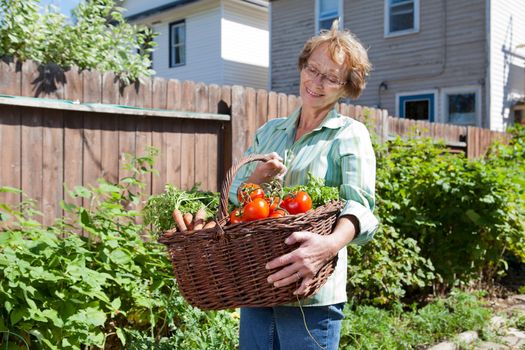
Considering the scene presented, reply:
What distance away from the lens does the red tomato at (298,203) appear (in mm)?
1837

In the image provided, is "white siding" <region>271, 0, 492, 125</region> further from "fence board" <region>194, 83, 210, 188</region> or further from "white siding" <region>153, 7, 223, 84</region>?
"fence board" <region>194, 83, 210, 188</region>

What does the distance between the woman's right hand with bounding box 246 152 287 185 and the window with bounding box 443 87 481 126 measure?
39.5ft

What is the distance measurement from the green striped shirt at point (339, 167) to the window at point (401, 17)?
12.8 metres

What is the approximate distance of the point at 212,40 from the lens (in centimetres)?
1700

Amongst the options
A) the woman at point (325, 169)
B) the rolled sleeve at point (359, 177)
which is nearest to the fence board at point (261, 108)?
the woman at point (325, 169)

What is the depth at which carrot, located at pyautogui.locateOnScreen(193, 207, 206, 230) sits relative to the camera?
1.91 metres

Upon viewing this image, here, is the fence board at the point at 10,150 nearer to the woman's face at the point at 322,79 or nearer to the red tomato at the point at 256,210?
the woman's face at the point at 322,79

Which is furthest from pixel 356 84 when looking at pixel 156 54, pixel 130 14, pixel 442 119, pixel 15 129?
pixel 130 14

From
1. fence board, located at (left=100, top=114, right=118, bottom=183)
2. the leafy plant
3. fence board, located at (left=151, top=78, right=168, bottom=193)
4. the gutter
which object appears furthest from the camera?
the gutter

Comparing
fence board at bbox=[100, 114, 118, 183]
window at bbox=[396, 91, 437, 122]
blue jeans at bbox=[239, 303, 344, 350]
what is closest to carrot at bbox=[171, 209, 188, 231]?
blue jeans at bbox=[239, 303, 344, 350]

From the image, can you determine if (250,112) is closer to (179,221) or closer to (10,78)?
(10,78)

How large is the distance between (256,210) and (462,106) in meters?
12.8

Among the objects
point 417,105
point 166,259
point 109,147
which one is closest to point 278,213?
point 166,259

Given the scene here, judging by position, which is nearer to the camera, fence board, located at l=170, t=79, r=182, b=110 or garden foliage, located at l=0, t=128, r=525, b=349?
garden foliage, located at l=0, t=128, r=525, b=349
